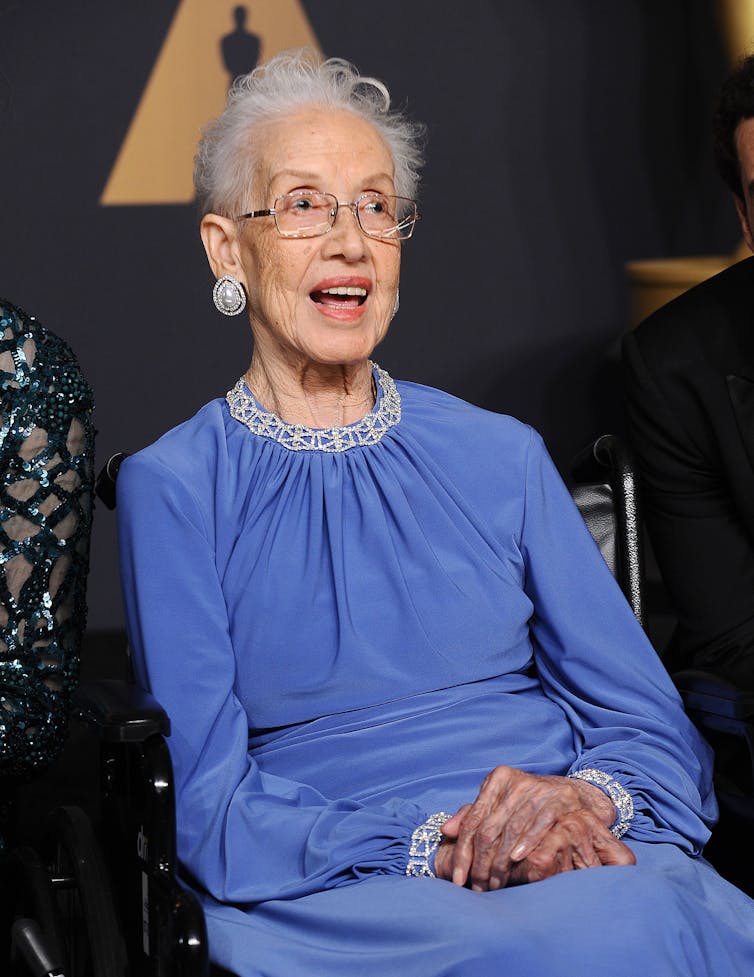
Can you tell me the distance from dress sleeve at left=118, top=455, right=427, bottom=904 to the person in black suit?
2.72ft

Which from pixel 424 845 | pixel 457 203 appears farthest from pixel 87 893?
pixel 457 203

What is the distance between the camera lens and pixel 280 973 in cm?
176

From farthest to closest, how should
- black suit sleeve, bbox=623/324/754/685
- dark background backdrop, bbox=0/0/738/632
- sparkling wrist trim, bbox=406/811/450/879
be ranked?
1. dark background backdrop, bbox=0/0/738/632
2. black suit sleeve, bbox=623/324/754/685
3. sparkling wrist trim, bbox=406/811/450/879

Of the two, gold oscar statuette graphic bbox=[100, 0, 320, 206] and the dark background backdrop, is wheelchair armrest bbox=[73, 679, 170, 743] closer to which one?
the dark background backdrop

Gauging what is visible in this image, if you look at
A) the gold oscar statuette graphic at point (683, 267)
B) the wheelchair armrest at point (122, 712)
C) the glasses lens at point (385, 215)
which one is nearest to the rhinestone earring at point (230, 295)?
the glasses lens at point (385, 215)

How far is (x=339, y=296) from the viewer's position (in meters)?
2.22

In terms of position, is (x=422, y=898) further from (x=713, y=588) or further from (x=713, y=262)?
(x=713, y=262)

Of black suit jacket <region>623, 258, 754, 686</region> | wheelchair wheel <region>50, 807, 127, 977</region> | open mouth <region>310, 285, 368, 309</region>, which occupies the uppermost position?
open mouth <region>310, 285, 368, 309</region>

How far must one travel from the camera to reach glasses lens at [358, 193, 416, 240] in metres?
2.23

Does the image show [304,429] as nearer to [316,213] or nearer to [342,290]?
[342,290]


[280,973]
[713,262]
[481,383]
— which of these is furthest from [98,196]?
[280,973]

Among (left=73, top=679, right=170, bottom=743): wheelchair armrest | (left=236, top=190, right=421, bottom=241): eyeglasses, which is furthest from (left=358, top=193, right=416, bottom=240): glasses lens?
(left=73, top=679, right=170, bottom=743): wheelchair armrest

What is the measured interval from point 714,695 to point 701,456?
0.55 meters

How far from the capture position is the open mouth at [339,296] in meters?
2.21
